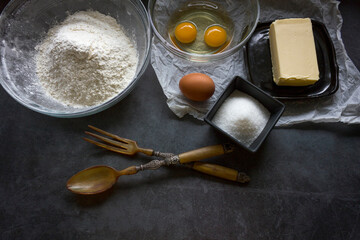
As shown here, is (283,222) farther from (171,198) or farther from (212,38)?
(212,38)

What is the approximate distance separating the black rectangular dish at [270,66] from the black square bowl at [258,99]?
0.11m

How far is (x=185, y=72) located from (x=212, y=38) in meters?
0.23

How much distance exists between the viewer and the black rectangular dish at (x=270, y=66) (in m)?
1.37

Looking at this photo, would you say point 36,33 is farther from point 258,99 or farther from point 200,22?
point 258,99

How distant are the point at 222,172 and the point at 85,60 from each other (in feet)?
2.72

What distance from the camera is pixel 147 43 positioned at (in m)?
1.32

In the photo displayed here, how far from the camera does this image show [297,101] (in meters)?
1.41

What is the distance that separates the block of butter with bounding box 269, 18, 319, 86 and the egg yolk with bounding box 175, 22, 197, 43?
41 centimetres

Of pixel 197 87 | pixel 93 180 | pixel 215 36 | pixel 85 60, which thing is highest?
pixel 85 60

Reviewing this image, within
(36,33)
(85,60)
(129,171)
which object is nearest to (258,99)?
(129,171)

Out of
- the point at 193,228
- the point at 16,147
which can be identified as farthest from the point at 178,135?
the point at 16,147

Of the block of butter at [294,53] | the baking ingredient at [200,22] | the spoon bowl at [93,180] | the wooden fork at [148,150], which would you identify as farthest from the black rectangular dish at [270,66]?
the spoon bowl at [93,180]

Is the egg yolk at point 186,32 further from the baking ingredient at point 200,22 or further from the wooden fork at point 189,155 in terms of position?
the wooden fork at point 189,155

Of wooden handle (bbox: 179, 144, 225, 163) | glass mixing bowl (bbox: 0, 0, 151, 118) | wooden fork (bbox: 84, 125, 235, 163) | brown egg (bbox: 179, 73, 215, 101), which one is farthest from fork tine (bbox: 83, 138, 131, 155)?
brown egg (bbox: 179, 73, 215, 101)
